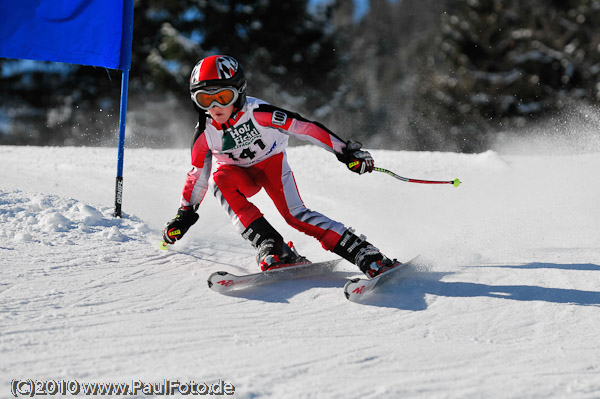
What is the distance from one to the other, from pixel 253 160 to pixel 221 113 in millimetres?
412

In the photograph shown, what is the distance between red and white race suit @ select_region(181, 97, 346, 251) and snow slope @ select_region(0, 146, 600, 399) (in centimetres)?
39

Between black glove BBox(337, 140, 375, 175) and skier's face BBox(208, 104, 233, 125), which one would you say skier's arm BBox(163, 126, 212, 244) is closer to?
skier's face BBox(208, 104, 233, 125)

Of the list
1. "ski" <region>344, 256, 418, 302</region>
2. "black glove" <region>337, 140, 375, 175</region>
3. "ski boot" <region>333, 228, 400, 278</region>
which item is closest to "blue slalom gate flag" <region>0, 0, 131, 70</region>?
"black glove" <region>337, 140, 375, 175</region>

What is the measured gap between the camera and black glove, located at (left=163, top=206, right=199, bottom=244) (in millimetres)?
3912

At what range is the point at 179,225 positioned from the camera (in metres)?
3.95

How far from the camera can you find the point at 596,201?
5621 mm

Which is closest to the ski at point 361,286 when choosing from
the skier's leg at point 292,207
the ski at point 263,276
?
the skier's leg at point 292,207

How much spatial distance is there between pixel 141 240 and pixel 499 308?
2.44 m

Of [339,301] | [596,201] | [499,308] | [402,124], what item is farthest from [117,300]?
[402,124]

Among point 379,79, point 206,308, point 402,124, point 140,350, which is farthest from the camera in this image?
point 379,79

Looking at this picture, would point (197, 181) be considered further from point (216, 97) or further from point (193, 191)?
point (216, 97)

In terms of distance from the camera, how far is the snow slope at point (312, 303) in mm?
2391

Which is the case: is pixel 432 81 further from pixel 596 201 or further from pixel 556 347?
pixel 556 347

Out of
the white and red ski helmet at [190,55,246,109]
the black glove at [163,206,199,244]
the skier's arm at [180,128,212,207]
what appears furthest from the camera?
the skier's arm at [180,128,212,207]
